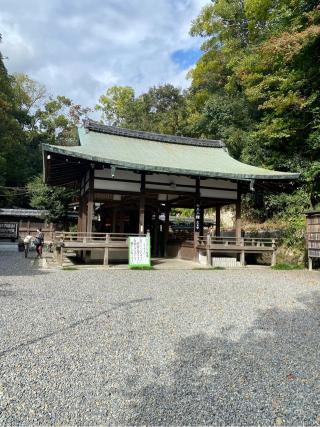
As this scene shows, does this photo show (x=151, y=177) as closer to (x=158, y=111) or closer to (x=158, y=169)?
(x=158, y=169)

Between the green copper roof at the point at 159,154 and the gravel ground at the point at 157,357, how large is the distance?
5.65m

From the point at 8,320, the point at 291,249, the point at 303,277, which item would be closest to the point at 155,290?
the point at 8,320

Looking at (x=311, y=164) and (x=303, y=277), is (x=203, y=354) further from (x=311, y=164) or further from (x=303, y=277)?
(x=311, y=164)

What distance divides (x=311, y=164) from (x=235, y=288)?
9.27m

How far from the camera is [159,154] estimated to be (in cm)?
1502

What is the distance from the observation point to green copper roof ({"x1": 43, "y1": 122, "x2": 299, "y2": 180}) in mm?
11846

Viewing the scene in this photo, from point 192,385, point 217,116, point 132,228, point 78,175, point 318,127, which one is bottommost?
point 192,385

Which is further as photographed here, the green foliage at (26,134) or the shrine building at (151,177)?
the green foliage at (26,134)

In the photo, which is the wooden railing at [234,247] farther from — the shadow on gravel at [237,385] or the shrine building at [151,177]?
the shadow on gravel at [237,385]

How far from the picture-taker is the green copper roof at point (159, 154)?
11.8 m

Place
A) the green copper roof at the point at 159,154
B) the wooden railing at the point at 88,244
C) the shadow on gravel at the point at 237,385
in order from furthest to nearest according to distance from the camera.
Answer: the green copper roof at the point at 159,154, the wooden railing at the point at 88,244, the shadow on gravel at the point at 237,385

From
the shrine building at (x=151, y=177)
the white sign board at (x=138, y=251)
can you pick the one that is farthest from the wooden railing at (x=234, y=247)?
the white sign board at (x=138, y=251)

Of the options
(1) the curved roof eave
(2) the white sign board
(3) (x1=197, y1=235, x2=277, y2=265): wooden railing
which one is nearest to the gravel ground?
(2) the white sign board

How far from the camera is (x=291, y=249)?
14211mm
